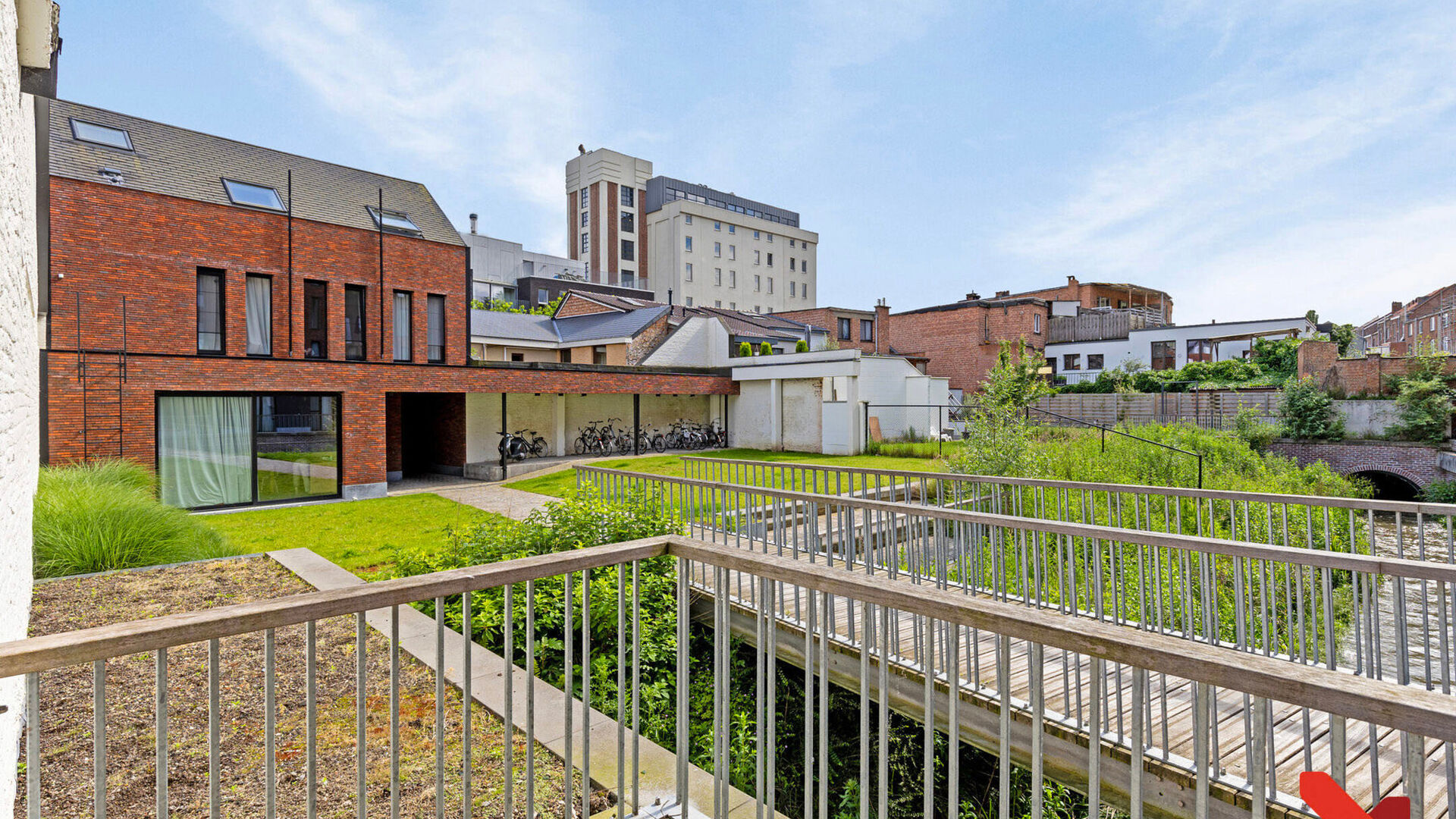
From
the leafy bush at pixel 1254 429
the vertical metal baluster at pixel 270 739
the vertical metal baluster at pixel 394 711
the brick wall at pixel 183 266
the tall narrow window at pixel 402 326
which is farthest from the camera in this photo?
the leafy bush at pixel 1254 429

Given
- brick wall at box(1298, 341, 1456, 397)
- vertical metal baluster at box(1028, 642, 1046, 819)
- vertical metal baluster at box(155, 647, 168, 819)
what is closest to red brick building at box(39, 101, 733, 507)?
vertical metal baluster at box(155, 647, 168, 819)

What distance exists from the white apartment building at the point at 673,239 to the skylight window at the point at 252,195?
37.4 metres

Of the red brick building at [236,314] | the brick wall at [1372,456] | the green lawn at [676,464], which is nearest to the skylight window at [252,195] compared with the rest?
the red brick building at [236,314]

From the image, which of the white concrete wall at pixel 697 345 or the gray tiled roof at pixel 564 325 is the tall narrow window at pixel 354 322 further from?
the white concrete wall at pixel 697 345

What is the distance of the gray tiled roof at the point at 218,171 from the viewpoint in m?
13.7

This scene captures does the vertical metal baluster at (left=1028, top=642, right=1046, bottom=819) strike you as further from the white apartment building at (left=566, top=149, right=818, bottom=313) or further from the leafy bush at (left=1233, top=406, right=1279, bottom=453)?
the white apartment building at (left=566, top=149, right=818, bottom=313)

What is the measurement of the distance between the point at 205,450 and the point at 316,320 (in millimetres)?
3649

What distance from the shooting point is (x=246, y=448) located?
557 inches

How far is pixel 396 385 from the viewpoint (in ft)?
52.9

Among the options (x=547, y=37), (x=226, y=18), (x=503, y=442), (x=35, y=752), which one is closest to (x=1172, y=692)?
(x=35, y=752)

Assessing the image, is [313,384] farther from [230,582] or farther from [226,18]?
[230,582]

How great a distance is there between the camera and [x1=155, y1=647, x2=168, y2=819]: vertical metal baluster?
1514 millimetres

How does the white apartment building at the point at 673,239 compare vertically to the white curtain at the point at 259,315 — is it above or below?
above

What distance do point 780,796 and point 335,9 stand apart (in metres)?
10.8
